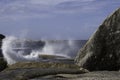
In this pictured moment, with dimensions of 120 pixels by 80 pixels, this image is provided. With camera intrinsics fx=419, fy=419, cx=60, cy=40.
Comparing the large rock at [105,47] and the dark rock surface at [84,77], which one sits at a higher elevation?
the large rock at [105,47]

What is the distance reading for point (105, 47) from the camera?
2080 centimetres

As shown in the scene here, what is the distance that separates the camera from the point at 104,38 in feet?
68.4

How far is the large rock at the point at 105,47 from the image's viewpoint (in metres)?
20.4

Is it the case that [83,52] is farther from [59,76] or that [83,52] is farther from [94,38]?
[59,76]

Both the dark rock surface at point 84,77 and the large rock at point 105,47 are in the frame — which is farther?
the large rock at point 105,47

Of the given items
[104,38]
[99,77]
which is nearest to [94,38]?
[104,38]

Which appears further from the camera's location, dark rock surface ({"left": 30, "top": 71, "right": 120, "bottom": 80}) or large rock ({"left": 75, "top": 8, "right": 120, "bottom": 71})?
large rock ({"left": 75, "top": 8, "right": 120, "bottom": 71})

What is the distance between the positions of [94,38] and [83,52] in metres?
0.92

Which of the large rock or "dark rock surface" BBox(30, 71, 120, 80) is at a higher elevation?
the large rock

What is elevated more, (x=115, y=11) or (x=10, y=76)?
(x=115, y=11)

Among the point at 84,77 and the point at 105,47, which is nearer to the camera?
the point at 84,77

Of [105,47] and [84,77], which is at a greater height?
[105,47]

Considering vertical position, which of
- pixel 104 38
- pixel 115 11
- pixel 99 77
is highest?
pixel 115 11

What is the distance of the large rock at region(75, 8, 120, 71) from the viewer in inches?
803
